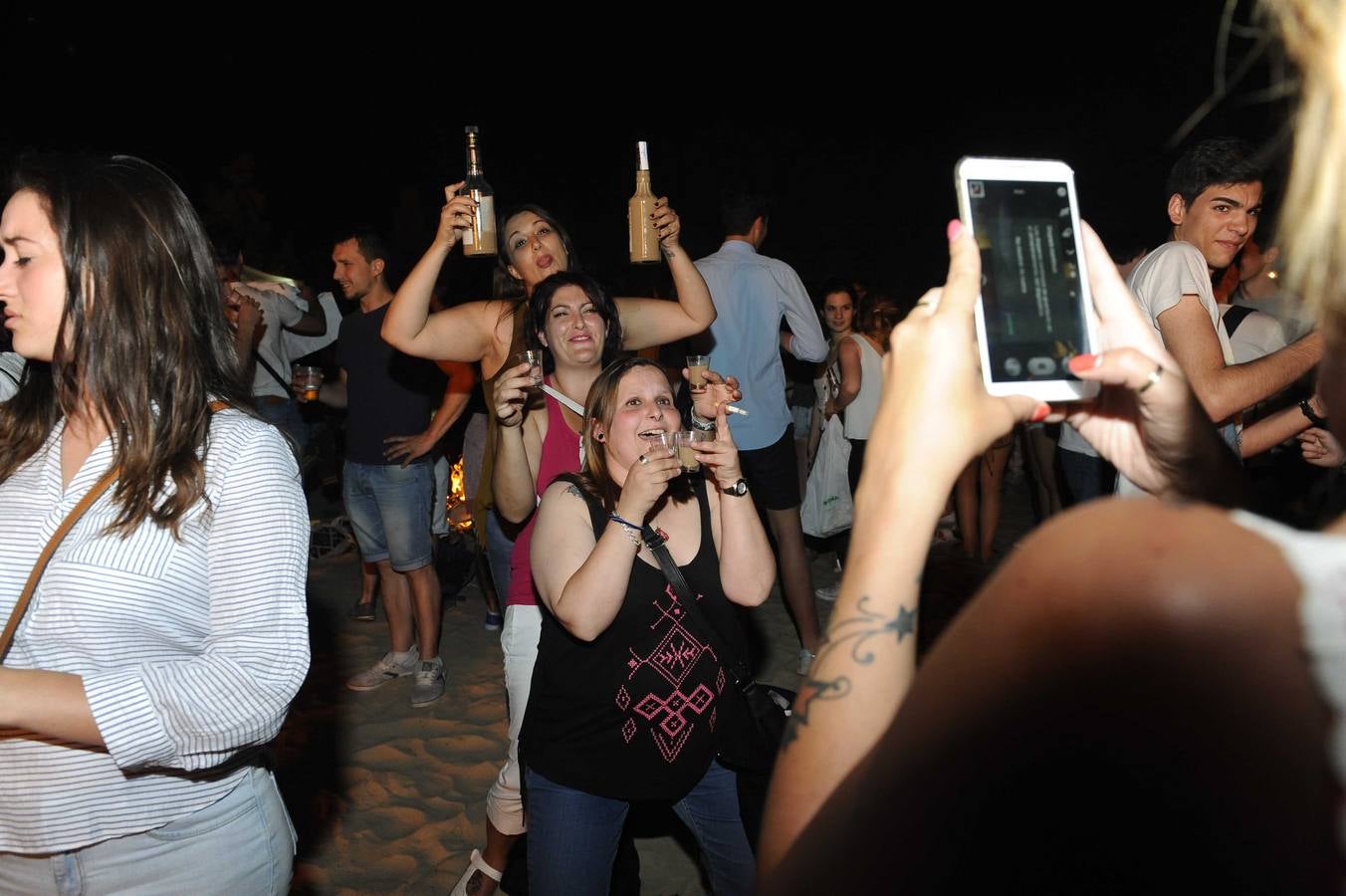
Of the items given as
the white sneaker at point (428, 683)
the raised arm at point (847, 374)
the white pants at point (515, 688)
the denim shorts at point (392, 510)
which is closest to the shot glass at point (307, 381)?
the denim shorts at point (392, 510)

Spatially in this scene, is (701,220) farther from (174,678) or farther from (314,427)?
(174,678)

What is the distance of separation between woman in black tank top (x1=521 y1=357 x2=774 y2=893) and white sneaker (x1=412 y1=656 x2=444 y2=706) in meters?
2.61

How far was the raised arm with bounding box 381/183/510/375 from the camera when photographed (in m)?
3.67

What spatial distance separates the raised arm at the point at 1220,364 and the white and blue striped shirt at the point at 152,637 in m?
2.75

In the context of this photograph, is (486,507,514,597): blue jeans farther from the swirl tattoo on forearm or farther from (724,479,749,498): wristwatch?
the swirl tattoo on forearm

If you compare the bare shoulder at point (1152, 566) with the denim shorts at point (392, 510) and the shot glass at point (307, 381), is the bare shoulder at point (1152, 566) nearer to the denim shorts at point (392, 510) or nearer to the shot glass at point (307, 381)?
the denim shorts at point (392, 510)

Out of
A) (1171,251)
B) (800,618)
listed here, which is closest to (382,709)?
(800,618)

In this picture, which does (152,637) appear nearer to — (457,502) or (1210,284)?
(1210,284)

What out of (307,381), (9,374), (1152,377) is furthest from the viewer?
(307,381)

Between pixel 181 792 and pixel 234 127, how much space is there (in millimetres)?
16584

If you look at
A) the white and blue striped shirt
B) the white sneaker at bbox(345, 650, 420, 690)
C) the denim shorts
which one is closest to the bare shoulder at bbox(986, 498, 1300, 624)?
the white and blue striped shirt

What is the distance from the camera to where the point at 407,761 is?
432cm

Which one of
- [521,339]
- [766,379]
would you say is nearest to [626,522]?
[521,339]

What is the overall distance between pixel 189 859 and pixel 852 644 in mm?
1421
